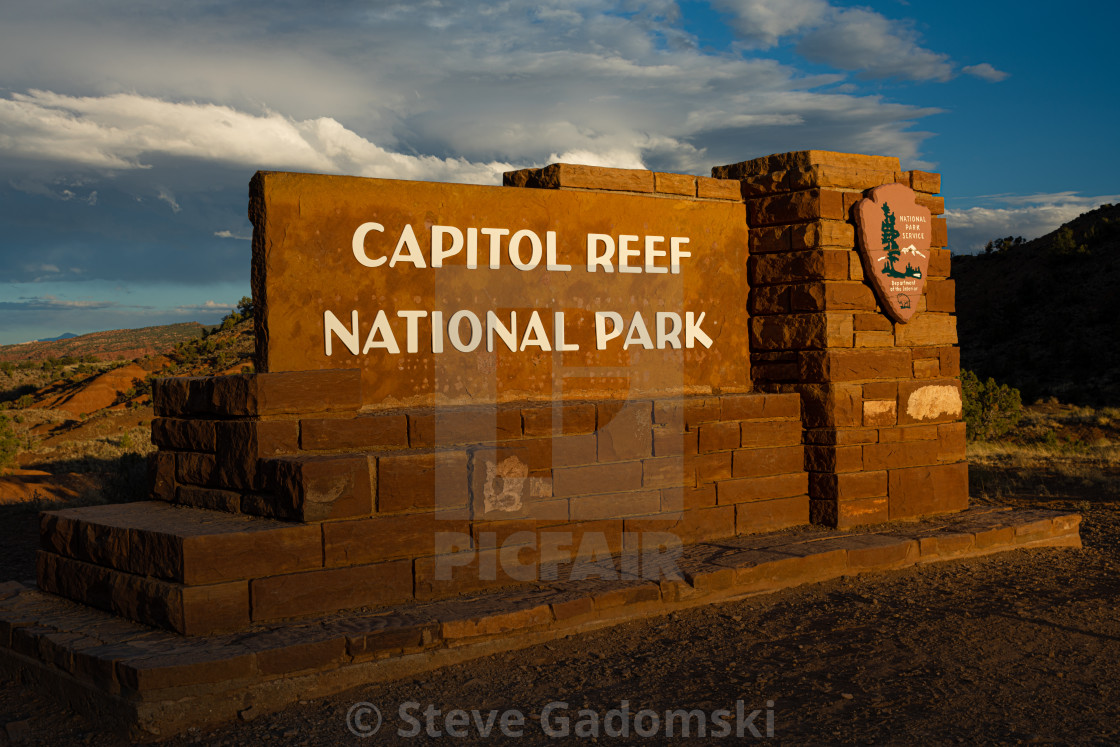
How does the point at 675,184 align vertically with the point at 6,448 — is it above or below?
above

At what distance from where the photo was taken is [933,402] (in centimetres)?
838

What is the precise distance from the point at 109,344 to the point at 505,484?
6487 centimetres

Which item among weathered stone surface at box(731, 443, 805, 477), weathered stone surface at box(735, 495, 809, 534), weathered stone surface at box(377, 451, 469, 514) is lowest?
weathered stone surface at box(735, 495, 809, 534)

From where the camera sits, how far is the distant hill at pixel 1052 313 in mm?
32406

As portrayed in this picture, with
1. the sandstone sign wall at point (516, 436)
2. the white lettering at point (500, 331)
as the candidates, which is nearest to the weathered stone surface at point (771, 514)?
the sandstone sign wall at point (516, 436)

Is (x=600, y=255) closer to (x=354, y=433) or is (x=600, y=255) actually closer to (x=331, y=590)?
(x=354, y=433)

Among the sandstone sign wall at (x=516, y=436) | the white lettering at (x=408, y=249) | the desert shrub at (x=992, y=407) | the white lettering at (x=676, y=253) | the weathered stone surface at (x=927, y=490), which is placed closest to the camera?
the sandstone sign wall at (x=516, y=436)

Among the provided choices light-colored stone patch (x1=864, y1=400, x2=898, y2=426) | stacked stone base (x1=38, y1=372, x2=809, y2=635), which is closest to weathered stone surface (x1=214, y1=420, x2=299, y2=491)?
stacked stone base (x1=38, y1=372, x2=809, y2=635)

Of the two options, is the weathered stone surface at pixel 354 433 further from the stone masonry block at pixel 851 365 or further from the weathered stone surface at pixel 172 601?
the stone masonry block at pixel 851 365

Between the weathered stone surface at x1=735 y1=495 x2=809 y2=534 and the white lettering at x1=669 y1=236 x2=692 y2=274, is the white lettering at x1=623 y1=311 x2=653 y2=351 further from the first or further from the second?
the weathered stone surface at x1=735 y1=495 x2=809 y2=534

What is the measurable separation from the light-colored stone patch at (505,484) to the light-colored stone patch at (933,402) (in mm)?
4122

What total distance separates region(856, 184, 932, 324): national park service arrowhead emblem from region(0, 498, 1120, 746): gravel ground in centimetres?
274

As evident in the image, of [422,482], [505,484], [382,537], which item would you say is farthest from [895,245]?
[382,537]

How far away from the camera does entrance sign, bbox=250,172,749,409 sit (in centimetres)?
605
